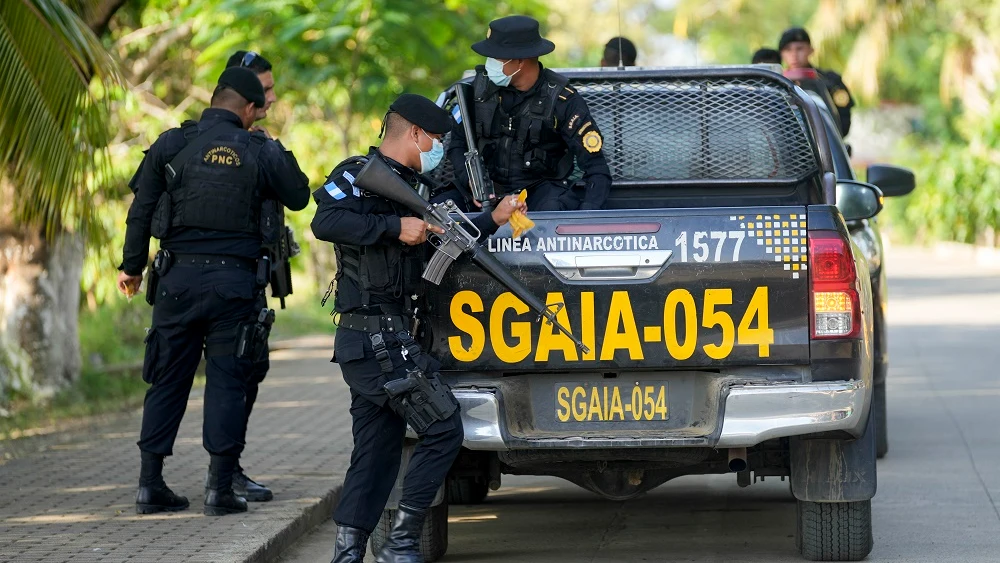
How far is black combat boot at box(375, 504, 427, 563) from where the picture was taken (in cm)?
526

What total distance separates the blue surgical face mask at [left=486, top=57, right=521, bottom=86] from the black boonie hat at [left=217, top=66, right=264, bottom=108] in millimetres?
1087

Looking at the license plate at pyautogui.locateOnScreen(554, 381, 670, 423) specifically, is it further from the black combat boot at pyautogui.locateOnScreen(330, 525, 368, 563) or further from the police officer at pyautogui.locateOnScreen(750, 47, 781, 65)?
the police officer at pyautogui.locateOnScreen(750, 47, 781, 65)

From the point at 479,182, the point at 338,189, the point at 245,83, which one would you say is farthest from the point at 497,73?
the point at 338,189

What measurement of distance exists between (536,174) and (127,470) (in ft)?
9.93

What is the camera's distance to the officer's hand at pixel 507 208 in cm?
509

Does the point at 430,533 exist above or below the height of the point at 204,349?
below

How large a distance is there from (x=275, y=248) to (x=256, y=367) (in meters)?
0.55

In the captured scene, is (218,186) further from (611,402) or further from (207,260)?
(611,402)

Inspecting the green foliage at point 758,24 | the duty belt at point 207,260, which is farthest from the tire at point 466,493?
the green foliage at point 758,24

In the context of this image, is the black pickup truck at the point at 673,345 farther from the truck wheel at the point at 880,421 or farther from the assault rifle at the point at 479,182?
the truck wheel at the point at 880,421

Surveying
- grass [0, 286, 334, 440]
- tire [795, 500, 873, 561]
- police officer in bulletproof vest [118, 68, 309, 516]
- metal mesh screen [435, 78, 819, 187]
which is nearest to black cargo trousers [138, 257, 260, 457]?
police officer in bulletproof vest [118, 68, 309, 516]

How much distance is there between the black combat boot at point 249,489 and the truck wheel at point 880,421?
321 centimetres

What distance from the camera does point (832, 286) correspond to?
524 cm

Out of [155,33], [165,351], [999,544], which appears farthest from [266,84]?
[155,33]
